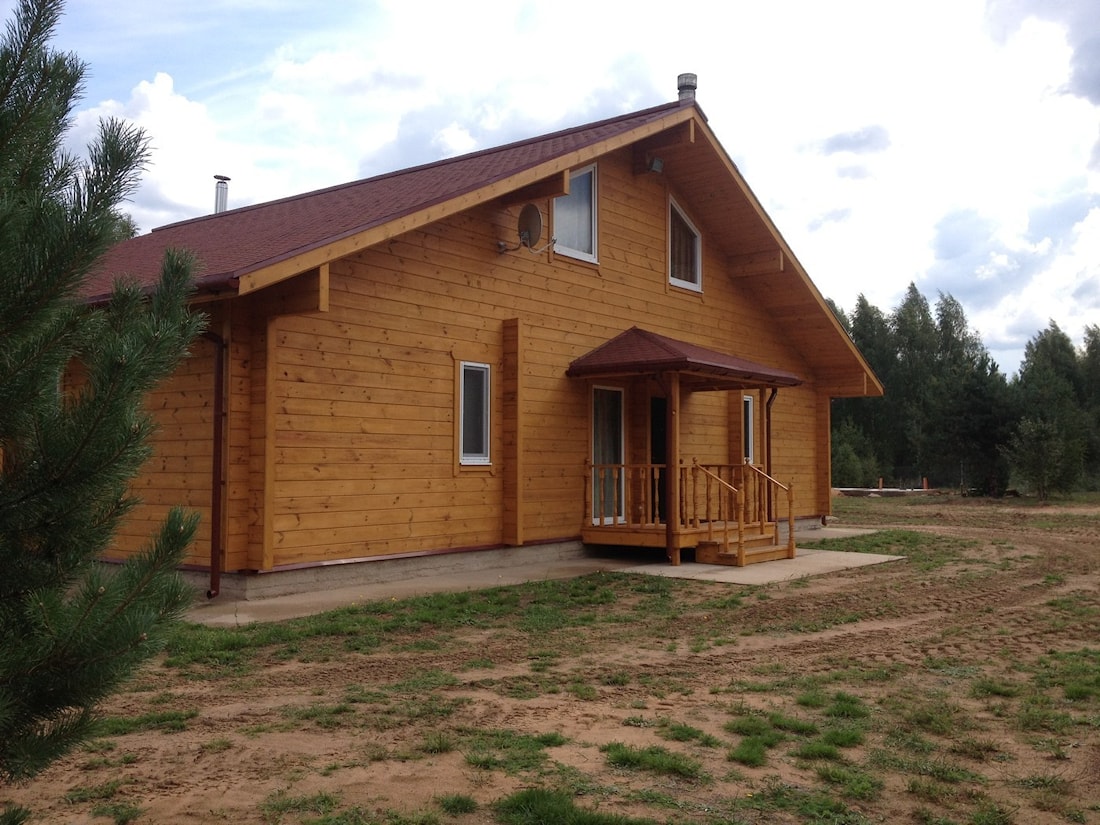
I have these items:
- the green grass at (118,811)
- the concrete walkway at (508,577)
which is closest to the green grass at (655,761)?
the green grass at (118,811)

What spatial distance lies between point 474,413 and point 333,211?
2.80 m

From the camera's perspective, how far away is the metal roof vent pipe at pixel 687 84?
45.8 ft

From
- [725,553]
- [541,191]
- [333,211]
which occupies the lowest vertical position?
[725,553]

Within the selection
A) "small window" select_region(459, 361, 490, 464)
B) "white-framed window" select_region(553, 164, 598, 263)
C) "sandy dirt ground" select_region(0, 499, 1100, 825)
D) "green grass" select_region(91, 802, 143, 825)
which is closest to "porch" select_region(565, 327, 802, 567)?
"white-framed window" select_region(553, 164, 598, 263)

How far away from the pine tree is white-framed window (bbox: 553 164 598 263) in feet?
33.3

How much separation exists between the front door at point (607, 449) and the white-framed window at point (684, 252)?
7.66 ft

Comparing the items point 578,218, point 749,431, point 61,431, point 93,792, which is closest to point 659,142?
point 578,218

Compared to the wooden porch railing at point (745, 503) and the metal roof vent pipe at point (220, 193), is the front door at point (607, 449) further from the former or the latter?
the metal roof vent pipe at point (220, 193)

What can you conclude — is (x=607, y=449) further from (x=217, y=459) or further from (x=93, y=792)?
(x=93, y=792)

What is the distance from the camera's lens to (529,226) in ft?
39.5

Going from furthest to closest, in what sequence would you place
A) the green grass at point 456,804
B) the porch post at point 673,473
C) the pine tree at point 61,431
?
the porch post at point 673,473 → the green grass at point 456,804 → the pine tree at point 61,431

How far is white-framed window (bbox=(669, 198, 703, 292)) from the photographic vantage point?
15.0 meters

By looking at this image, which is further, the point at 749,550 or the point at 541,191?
the point at 749,550

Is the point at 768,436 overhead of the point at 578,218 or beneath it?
beneath
